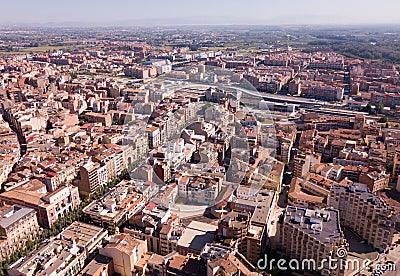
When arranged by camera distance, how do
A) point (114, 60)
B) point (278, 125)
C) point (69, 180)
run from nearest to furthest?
1. point (69, 180)
2. point (278, 125)
3. point (114, 60)

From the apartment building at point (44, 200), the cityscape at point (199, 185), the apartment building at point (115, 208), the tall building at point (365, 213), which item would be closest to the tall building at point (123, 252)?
the cityscape at point (199, 185)

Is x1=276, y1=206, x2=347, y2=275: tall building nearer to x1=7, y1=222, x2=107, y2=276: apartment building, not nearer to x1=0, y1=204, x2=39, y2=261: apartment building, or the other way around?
x1=7, y1=222, x2=107, y2=276: apartment building

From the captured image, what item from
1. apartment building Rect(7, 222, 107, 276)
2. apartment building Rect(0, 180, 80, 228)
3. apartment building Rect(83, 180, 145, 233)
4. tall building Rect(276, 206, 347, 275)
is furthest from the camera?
apartment building Rect(0, 180, 80, 228)

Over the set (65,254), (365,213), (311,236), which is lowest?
(65,254)

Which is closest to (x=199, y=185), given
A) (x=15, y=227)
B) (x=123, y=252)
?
(x=123, y=252)

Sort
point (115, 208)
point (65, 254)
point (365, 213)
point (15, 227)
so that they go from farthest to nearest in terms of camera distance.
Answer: point (115, 208)
point (365, 213)
point (15, 227)
point (65, 254)

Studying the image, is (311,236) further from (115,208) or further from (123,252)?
(115,208)

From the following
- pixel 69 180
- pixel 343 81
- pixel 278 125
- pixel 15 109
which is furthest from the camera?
pixel 343 81

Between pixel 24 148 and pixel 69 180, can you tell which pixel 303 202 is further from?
pixel 24 148

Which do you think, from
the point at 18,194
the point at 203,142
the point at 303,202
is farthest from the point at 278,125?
the point at 18,194

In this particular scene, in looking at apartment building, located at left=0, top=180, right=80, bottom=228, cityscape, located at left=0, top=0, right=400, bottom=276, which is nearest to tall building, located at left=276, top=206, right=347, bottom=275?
cityscape, located at left=0, top=0, right=400, bottom=276

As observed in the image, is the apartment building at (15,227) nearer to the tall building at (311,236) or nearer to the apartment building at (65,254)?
the apartment building at (65,254)
